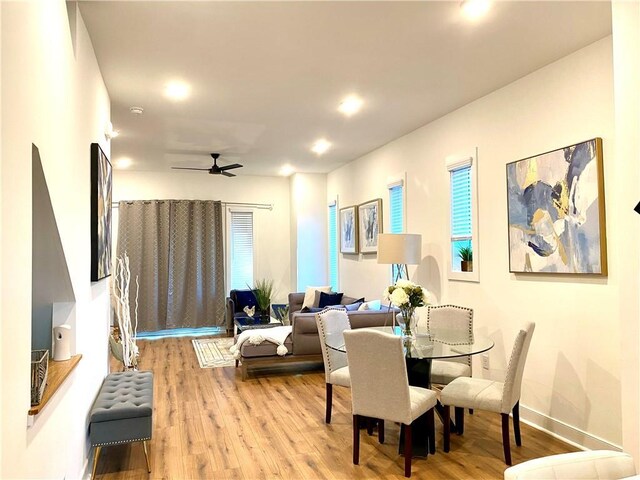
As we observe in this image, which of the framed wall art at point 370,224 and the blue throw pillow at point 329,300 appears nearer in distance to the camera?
the framed wall art at point 370,224

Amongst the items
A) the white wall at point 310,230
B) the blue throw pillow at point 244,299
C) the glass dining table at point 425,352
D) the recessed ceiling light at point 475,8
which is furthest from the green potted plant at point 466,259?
the blue throw pillow at point 244,299

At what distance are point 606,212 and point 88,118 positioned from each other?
11.6ft

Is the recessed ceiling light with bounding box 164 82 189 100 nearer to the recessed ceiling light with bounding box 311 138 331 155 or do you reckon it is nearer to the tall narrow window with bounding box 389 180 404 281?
the recessed ceiling light with bounding box 311 138 331 155

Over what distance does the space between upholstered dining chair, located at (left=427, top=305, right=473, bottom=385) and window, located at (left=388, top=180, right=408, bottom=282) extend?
1775 mm

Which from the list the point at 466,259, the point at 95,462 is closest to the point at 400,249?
the point at 466,259

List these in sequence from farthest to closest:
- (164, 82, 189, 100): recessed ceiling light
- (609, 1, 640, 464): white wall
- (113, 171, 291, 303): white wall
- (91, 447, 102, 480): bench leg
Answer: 1. (113, 171, 291, 303): white wall
2. (164, 82, 189, 100): recessed ceiling light
3. (91, 447, 102, 480): bench leg
4. (609, 1, 640, 464): white wall

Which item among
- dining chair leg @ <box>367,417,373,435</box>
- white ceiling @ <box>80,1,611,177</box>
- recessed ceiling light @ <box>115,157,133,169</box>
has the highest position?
recessed ceiling light @ <box>115,157,133,169</box>

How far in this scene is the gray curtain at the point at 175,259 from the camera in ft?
26.1

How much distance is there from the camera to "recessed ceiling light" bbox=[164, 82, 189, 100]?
13.2ft

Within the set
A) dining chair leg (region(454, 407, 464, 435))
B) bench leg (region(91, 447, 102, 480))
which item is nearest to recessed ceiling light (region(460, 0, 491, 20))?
dining chair leg (region(454, 407, 464, 435))

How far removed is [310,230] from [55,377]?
643 centimetres

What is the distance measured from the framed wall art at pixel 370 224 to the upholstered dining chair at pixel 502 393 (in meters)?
3.28

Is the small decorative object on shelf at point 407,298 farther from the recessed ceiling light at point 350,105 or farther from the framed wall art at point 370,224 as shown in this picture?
the framed wall art at point 370,224

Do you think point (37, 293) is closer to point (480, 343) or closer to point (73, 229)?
point (73, 229)
